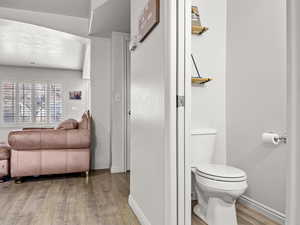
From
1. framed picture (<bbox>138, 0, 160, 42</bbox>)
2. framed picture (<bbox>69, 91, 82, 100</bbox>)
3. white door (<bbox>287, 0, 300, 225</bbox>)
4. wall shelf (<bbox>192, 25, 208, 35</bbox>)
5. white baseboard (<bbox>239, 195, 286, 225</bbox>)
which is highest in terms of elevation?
wall shelf (<bbox>192, 25, 208, 35</bbox>)

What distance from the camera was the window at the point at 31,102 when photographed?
624 cm

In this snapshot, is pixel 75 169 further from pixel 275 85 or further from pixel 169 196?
pixel 275 85

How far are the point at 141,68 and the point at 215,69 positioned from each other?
100cm

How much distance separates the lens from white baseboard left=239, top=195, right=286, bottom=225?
1.75 metres

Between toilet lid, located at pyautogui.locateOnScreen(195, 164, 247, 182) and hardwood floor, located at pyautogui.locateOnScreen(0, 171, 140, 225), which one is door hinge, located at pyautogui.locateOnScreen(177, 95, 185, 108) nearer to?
toilet lid, located at pyautogui.locateOnScreen(195, 164, 247, 182)

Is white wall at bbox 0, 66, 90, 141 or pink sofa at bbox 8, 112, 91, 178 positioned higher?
white wall at bbox 0, 66, 90, 141

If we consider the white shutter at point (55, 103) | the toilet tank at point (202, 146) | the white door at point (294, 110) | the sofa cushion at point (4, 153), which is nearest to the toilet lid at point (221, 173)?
the toilet tank at point (202, 146)

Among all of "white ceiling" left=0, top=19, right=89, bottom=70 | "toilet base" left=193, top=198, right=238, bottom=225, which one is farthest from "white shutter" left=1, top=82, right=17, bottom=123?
"toilet base" left=193, top=198, right=238, bottom=225

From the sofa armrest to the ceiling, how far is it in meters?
1.87

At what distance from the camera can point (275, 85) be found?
184 cm

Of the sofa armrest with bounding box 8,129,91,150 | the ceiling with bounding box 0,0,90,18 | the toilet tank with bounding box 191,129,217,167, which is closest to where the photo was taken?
the toilet tank with bounding box 191,129,217,167

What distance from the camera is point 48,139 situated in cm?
283

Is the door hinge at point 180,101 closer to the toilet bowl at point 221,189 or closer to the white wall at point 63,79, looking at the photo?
the toilet bowl at point 221,189

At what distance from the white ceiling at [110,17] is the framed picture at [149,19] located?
921mm
